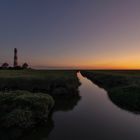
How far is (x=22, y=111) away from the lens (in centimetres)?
933

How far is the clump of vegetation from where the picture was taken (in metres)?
8.78

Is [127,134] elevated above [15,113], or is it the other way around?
[15,113]

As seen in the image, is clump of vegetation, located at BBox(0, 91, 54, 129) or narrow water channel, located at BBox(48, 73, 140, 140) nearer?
clump of vegetation, located at BBox(0, 91, 54, 129)

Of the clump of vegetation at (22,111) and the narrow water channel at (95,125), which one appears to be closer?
the clump of vegetation at (22,111)

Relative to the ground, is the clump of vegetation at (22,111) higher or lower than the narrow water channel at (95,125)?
higher

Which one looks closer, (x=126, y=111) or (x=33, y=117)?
(x=33, y=117)

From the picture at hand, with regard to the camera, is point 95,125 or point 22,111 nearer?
point 22,111

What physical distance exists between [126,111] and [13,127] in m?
9.29

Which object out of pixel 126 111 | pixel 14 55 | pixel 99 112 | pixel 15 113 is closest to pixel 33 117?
pixel 15 113

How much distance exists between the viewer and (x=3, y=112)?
9.52 metres

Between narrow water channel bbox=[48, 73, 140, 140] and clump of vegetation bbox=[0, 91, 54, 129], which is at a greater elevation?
clump of vegetation bbox=[0, 91, 54, 129]

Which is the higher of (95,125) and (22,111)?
(22,111)

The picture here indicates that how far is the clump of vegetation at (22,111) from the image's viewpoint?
8.78 meters

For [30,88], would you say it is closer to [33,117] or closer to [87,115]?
[87,115]
